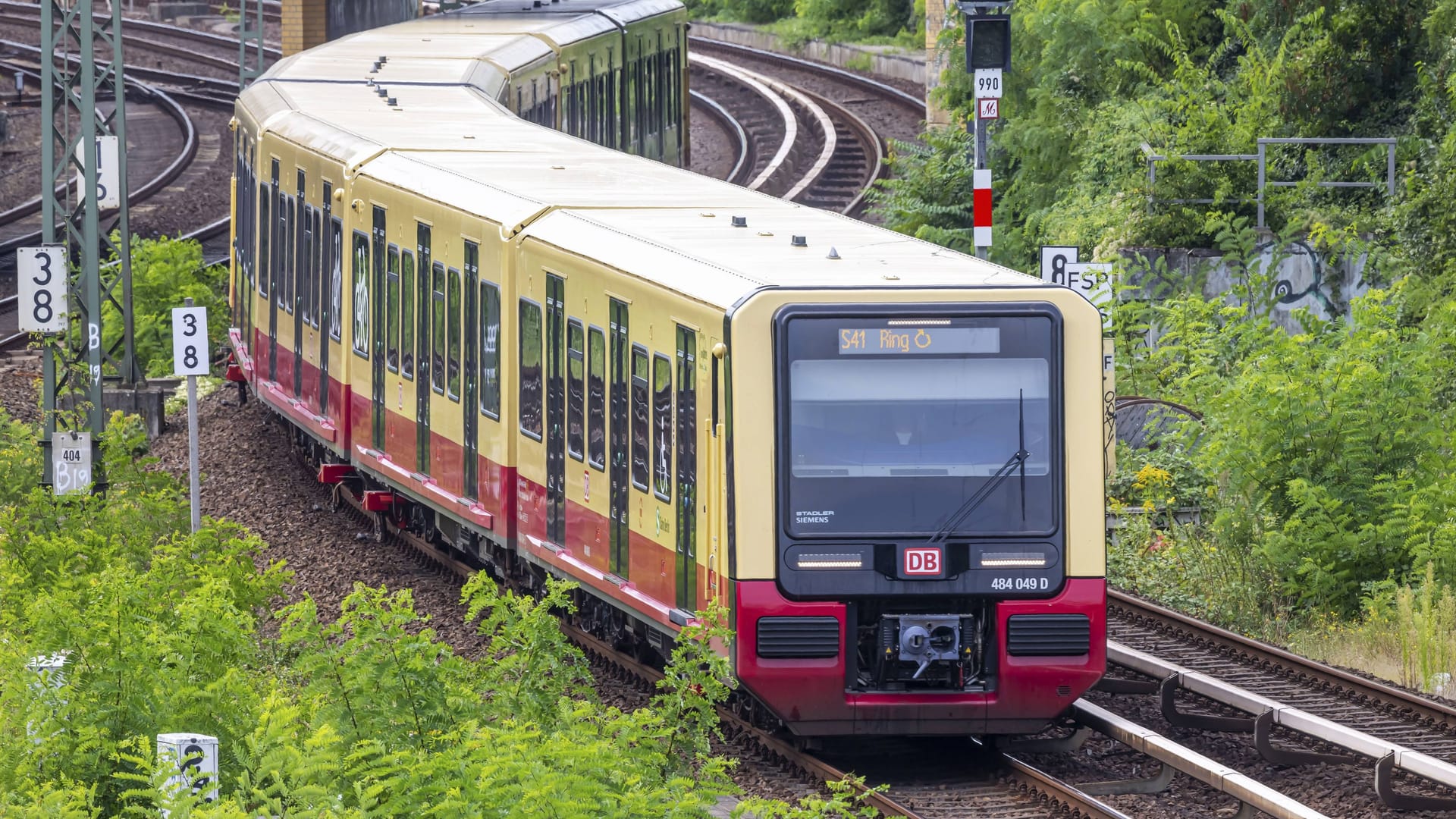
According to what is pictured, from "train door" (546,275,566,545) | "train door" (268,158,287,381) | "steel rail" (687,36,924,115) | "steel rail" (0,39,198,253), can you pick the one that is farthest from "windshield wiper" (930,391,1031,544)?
"steel rail" (687,36,924,115)

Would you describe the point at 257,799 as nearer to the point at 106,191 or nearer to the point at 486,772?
the point at 486,772

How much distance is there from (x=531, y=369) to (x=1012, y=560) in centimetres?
412

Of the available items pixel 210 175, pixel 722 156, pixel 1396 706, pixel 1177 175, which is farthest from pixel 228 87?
pixel 1396 706

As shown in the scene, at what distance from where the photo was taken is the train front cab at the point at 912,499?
34.3ft

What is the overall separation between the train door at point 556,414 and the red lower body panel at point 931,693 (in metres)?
2.86

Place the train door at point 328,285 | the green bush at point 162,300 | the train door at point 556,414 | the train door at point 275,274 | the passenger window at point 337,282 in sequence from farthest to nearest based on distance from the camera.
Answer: the green bush at point 162,300 → the train door at point 275,274 → the train door at point 328,285 → the passenger window at point 337,282 → the train door at point 556,414

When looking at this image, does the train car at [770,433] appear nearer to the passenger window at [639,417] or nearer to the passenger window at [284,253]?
the passenger window at [639,417]

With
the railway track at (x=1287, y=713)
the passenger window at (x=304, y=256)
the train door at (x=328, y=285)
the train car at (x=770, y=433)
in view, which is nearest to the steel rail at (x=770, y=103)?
the passenger window at (x=304, y=256)

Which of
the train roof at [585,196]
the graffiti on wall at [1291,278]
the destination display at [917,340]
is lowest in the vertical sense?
the graffiti on wall at [1291,278]

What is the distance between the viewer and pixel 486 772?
7230 millimetres

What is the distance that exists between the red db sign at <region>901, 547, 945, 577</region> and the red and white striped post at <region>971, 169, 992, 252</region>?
774 cm

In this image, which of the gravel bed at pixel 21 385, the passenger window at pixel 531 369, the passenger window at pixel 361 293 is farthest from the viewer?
the gravel bed at pixel 21 385

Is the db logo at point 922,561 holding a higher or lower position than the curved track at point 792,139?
higher

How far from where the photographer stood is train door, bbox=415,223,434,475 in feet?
51.2
